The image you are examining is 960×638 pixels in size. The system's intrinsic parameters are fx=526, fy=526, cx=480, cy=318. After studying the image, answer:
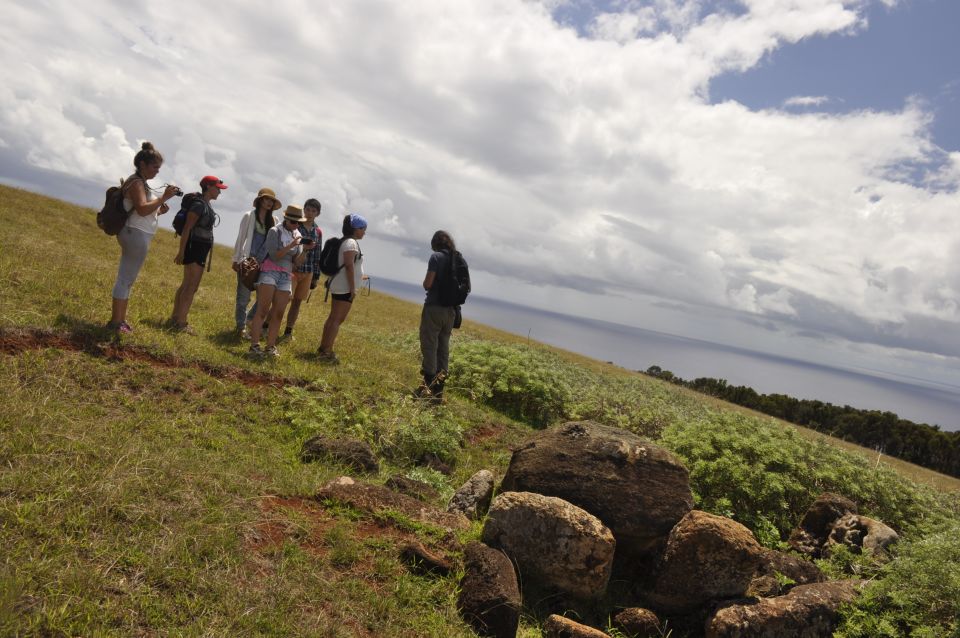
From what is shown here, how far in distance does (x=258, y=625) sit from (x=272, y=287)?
7532 millimetres

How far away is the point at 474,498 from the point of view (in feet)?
23.5

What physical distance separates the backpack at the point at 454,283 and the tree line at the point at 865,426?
23663 mm

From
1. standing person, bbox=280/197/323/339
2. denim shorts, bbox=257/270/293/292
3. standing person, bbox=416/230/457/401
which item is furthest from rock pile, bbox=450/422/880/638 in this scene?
standing person, bbox=280/197/323/339

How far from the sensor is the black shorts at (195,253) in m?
10.1

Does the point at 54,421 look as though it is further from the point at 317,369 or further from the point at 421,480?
the point at 317,369

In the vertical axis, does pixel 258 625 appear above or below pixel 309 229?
below

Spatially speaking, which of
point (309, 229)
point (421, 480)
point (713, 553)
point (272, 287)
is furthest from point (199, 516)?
point (309, 229)

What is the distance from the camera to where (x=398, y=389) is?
11.2 metres

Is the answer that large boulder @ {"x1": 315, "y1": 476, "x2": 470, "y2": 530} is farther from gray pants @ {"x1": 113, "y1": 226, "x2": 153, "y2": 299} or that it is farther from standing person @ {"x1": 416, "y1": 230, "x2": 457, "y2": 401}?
gray pants @ {"x1": 113, "y1": 226, "x2": 153, "y2": 299}

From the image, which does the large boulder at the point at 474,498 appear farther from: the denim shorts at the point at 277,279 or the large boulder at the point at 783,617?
the denim shorts at the point at 277,279

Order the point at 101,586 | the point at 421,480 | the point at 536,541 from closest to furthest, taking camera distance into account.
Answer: the point at 101,586 < the point at 536,541 < the point at 421,480

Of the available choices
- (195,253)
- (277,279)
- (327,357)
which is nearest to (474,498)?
(327,357)

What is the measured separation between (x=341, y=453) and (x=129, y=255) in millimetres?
4978

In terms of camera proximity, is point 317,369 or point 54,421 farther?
point 317,369
